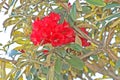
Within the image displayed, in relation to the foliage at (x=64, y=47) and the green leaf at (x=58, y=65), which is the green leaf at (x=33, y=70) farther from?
the green leaf at (x=58, y=65)

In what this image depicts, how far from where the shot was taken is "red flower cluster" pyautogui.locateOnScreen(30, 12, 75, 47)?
1133mm

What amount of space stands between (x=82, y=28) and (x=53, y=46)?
19 centimetres

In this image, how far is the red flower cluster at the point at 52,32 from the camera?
1.13 m

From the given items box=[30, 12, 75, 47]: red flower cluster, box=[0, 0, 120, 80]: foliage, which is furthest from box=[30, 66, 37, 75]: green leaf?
box=[30, 12, 75, 47]: red flower cluster

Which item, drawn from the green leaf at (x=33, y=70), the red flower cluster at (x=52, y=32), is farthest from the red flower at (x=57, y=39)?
the green leaf at (x=33, y=70)

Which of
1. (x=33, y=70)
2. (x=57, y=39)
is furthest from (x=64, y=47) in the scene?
(x=33, y=70)

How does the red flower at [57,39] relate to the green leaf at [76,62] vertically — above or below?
above

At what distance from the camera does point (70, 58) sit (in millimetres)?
1204

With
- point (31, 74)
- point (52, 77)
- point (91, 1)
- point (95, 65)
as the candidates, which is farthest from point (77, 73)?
point (91, 1)

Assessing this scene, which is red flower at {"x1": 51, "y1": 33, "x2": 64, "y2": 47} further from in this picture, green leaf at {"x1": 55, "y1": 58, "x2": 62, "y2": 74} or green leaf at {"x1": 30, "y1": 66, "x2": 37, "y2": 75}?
green leaf at {"x1": 30, "y1": 66, "x2": 37, "y2": 75}

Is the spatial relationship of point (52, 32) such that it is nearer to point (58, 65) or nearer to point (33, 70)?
point (58, 65)

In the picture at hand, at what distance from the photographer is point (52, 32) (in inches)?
44.6

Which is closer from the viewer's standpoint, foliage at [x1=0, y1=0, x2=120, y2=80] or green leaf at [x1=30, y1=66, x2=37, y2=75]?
foliage at [x1=0, y1=0, x2=120, y2=80]

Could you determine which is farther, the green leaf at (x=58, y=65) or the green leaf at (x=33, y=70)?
the green leaf at (x=33, y=70)
